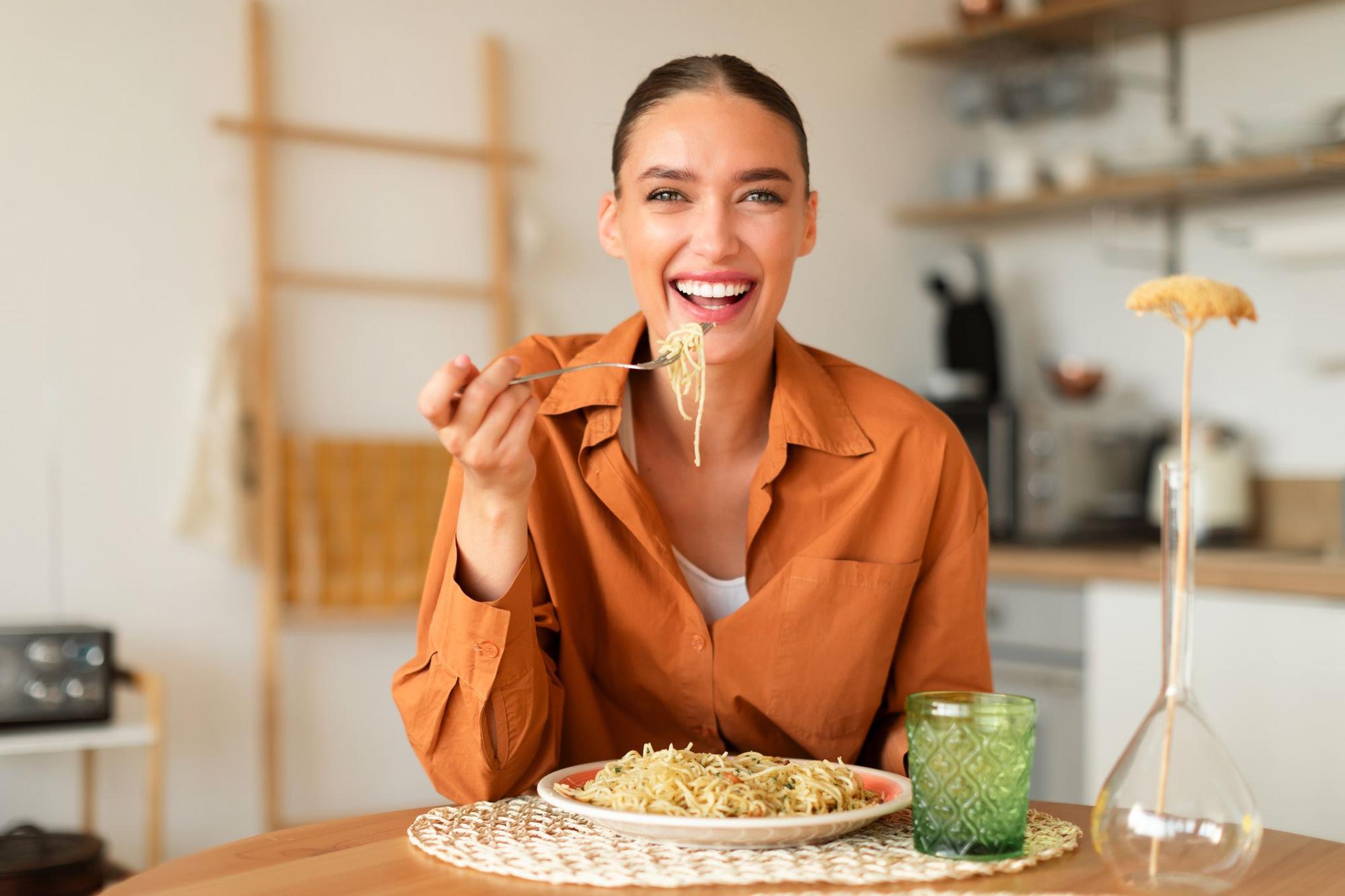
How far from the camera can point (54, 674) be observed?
8.18 feet

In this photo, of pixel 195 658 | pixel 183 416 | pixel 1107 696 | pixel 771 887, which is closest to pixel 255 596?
pixel 195 658

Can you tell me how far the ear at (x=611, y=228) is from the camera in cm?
166

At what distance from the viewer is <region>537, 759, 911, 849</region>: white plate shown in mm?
1004

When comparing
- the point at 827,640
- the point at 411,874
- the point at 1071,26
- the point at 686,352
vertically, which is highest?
the point at 1071,26

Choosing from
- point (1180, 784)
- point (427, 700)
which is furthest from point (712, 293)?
point (1180, 784)

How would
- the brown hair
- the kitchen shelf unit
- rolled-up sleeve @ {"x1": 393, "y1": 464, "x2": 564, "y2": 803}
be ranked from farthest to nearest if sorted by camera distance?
the kitchen shelf unit < the brown hair < rolled-up sleeve @ {"x1": 393, "y1": 464, "x2": 564, "y2": 803}

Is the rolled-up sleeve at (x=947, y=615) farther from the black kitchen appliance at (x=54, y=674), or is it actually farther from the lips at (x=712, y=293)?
the black kitchen appliance at (x=54, y=674)

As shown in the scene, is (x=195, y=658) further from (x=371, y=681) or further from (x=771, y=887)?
(x=771, y=887)

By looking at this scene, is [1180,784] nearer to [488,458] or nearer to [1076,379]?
[488,458]

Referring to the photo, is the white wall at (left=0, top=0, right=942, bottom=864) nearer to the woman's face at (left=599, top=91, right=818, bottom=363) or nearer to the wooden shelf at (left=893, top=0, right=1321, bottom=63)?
the wooden shelf at (left=893, top=0, right=1321, bottom=63)

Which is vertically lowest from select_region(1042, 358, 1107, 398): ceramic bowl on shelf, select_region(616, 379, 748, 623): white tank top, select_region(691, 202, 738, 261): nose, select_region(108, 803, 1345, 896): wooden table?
select_region(108, 803, 1345, 896): wooden table

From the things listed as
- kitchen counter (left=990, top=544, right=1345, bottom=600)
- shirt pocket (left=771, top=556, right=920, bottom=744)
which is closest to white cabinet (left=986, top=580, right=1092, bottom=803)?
kitchen counter (left=990, top=544, right=1345, bottom=600)

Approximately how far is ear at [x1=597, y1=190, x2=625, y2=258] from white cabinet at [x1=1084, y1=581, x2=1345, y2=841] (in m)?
1.70

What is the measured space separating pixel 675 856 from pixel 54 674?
6.14 feet
